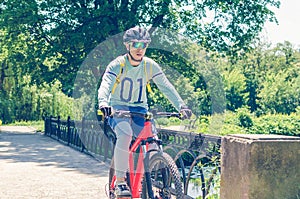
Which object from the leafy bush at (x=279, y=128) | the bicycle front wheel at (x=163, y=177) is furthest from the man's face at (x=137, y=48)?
the leafy bush at (x=279, y=128)

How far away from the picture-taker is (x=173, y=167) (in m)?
4.08

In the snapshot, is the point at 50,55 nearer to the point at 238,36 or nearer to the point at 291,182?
the point at 238,36

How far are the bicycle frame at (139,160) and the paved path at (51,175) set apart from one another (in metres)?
1.77

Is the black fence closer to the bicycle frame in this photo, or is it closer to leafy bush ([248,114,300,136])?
the bicycle frame

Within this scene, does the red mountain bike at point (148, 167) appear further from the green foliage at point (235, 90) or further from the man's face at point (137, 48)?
the green foliage at point (235, 90)

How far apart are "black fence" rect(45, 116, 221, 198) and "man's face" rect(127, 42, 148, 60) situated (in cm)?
88

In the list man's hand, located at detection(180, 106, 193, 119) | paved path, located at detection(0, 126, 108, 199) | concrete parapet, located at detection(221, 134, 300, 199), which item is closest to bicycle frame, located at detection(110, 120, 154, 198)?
man's hand, located at detection(180, 106, 193, 119)

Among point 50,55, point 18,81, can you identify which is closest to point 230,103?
point 18,81

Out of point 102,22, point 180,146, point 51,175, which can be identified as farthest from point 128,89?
point 102,22

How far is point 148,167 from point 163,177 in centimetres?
17

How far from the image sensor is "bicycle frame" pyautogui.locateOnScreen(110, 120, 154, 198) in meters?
4.35

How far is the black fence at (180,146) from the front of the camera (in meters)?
4.97

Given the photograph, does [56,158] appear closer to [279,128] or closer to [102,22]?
[102,22]

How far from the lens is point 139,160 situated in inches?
175
